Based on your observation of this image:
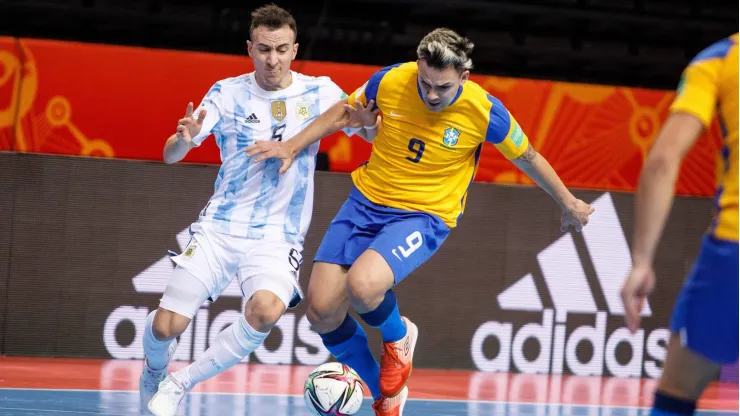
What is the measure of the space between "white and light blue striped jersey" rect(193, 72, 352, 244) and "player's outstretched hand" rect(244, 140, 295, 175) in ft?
0.70

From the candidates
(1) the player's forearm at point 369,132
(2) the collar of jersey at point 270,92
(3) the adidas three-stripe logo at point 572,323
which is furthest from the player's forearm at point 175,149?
(3) the adidas three-stripe logo at point 572,323

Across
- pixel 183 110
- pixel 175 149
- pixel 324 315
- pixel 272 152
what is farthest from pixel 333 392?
pixel 183 110

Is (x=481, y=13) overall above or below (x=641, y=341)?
above

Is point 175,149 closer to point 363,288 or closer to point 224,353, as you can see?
point 224,353

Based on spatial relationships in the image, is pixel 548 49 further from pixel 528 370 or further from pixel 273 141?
pixel 273 141

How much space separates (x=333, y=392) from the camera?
5.01m

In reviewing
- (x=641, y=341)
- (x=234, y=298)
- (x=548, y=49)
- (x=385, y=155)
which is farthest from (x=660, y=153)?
(x=548, y=49)

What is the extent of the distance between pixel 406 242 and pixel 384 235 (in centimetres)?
11

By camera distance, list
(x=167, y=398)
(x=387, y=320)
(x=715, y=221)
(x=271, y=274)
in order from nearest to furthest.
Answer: (x=715, y=221) → (x=167, y=398) → (x=387, y=320) → (x=271, y=274)

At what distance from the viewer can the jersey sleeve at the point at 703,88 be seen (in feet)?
8.95

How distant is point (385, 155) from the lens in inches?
204

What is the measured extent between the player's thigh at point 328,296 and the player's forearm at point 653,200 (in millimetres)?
2361

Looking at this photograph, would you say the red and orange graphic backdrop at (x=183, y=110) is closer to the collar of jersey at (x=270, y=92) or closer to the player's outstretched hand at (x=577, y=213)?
the collar of jersey at (x=270, y=92)

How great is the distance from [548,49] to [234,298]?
15.0ft
